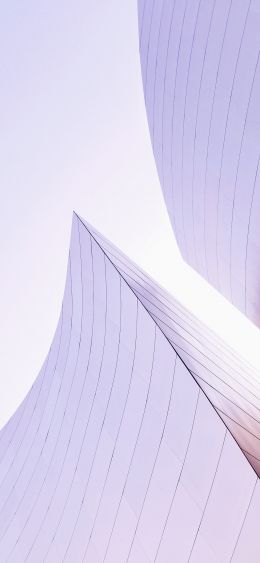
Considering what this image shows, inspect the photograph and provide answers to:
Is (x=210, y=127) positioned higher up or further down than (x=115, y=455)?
higher up

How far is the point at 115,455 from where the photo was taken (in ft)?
39.7

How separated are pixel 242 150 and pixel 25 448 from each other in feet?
38.9

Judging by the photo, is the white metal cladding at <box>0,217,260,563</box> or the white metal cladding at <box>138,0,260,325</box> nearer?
the white metal cladding at <box>0,217,260,563</box>

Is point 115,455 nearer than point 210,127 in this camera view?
Yes

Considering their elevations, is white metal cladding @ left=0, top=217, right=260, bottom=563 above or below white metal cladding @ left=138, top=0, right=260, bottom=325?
below

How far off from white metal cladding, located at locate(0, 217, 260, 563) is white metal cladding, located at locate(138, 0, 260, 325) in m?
6.12

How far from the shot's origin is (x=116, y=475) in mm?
11758

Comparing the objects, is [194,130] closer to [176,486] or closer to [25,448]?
[25,448]

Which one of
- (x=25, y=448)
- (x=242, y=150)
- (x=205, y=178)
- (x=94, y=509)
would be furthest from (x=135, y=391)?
(x=205, y=178)

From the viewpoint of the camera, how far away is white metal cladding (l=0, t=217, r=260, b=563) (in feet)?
27.9

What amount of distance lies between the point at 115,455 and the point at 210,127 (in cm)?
1325

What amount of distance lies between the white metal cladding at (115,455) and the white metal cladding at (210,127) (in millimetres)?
6124

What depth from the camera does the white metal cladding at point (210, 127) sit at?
60.7ft

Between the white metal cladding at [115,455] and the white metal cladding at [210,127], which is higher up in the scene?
the white metal cladding at [210,127]
